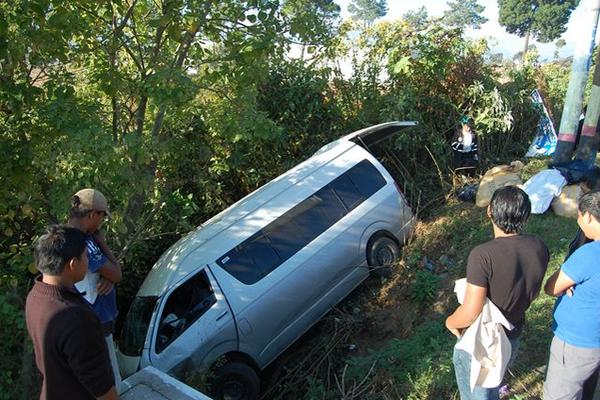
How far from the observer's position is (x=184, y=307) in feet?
17.2

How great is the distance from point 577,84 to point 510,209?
4.56 meters

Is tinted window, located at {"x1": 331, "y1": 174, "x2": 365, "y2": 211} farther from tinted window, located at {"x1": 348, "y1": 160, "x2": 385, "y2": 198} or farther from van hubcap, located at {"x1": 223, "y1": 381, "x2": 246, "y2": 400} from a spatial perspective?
van hubcap, located at {"x1": 223, "y1": 381, "x2": 246, "y2": 400}

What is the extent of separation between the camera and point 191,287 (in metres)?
5.28

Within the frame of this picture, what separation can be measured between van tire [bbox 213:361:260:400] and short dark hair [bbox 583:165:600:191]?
15.9ft

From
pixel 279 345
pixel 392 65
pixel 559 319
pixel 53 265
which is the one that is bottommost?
pixel 279 345

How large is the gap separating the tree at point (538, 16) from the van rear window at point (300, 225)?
58.7 metres

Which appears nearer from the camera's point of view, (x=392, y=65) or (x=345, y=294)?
(x=345, y=294)

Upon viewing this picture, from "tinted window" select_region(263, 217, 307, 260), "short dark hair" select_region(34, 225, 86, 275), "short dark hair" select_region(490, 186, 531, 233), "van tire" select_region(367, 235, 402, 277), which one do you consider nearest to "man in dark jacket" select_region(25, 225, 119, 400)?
"short dark hair" select_region(34, 225, 86, 275)

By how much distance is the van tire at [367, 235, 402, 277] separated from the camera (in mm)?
6312

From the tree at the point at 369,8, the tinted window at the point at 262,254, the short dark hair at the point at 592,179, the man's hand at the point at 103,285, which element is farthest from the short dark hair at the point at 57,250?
the tree at the point at 369,8

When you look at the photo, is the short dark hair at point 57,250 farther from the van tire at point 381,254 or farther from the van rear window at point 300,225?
the van tire at point 381,254

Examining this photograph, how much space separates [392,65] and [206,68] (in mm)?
4339

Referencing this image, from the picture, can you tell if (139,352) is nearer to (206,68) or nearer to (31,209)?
(31,209)

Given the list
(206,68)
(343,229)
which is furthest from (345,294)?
(206,68)
